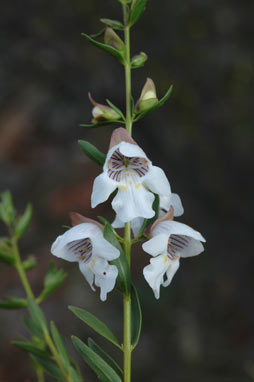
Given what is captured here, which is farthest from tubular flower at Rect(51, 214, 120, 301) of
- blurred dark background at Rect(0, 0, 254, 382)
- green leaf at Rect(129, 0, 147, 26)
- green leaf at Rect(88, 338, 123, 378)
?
blurred dark background at Rect(0, 0, 254, 382)

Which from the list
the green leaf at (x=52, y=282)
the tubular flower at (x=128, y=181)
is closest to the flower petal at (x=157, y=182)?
the tubular flower at (x=128, y=181)

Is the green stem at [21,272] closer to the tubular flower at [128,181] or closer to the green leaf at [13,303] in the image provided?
the green leaf at [13,303]

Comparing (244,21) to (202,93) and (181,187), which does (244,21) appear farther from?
(181,187)

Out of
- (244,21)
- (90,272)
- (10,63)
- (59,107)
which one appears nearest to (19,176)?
(59,107)

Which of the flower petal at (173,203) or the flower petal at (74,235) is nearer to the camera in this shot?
the flower petal at (74,235)

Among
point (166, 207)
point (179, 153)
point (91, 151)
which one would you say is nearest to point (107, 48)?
point (91, 151)

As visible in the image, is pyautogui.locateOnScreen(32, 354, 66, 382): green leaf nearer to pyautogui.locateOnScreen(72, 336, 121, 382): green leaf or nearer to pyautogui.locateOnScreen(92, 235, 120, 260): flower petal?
pyautogui.locateOnScreen(72, 336, 121, 382): green leaf

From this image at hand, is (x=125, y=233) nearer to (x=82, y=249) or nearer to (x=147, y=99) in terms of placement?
(x=82, y=249)
